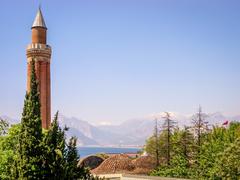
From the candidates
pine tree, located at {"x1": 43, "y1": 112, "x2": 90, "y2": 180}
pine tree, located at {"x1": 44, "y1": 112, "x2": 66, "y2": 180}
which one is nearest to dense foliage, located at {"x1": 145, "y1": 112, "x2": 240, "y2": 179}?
pine tree, located at {"x1": 43, "y1": 112, "x2": 90, "y2": 180}

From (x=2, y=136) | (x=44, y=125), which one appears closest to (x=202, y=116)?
(x=44, y=125)

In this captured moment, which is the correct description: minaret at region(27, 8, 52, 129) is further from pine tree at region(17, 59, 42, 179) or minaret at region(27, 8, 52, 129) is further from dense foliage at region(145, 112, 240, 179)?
pine tree at region(17, 59, 42, 179)

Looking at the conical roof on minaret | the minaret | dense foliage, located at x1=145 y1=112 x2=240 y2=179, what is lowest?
dense foliage, located at x1=145 y1=112 x2=240 y2=179

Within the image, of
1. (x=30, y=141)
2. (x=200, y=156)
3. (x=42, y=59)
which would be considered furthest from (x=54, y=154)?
(x=42, y=59)

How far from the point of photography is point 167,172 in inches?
1549

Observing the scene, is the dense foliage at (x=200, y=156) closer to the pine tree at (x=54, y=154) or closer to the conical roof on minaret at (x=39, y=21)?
the pine tree at (x=54, y=154)

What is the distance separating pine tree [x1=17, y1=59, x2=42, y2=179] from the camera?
21.3m

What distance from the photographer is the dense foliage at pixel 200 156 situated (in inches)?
1299

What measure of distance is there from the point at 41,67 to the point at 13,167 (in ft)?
90.4

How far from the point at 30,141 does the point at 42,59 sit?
2749 cm

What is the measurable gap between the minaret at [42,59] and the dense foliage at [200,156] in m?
12.8

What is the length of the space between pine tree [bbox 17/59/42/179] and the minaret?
24817mm

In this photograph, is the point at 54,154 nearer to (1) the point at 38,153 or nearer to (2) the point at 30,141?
(1) the point at 38,153

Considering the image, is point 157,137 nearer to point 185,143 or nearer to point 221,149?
point 185,143
